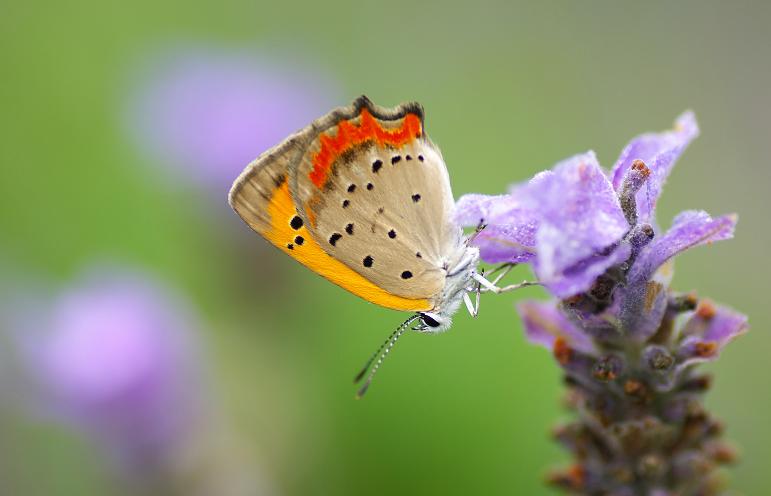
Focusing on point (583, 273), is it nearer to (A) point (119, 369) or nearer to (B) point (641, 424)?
(B) point (641, 424)

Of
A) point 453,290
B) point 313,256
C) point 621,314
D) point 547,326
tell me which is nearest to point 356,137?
point 313,256

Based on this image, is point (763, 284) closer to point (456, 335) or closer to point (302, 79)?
point (456, 335)

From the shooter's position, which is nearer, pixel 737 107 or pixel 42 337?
pixel 42 337

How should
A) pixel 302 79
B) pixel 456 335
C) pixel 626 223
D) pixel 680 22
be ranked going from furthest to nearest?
pixel 680 22, pixel 302 79, pixel 456 335, pixel 626 223

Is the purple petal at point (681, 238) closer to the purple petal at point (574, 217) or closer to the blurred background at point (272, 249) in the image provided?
the purple petal at point (574, 217)

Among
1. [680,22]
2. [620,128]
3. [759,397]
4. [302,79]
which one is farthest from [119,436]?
[680,22]

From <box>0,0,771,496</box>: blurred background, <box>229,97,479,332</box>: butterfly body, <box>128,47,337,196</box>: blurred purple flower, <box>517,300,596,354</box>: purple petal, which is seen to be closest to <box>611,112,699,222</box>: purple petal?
<box>517,300,596,354</box>: purple petal

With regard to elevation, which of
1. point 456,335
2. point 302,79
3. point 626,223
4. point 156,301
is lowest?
point 156,301
